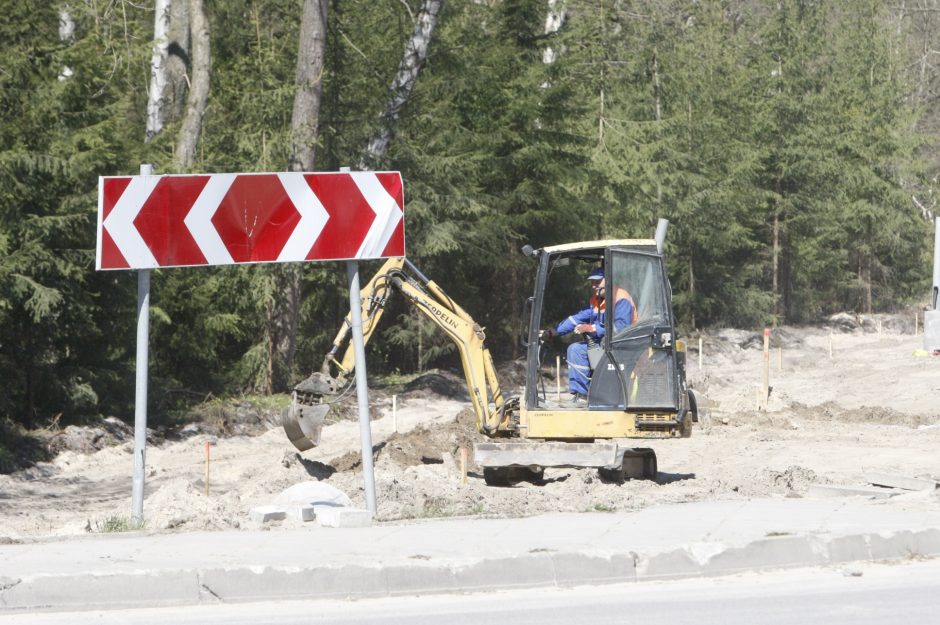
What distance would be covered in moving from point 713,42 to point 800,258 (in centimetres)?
897

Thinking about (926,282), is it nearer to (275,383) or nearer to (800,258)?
(800,258)

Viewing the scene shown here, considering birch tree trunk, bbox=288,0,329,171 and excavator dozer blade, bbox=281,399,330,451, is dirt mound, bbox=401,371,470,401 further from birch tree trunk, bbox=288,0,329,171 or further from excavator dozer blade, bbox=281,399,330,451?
excavator dozer blade, bbox=281,399,330,451

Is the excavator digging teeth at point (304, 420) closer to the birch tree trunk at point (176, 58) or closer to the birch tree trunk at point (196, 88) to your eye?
the birch tree trunk at point (196, 88)

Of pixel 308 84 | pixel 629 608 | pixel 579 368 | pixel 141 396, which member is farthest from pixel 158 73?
pixel 629 608

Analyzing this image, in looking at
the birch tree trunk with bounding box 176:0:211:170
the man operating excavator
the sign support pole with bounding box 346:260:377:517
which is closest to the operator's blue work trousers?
the man operating excavator

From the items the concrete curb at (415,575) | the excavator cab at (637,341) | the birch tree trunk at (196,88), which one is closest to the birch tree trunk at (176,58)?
the birch tree trunk at (196,88)

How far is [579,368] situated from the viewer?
47.3 feet

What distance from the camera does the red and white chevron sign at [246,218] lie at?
9219 millimetres

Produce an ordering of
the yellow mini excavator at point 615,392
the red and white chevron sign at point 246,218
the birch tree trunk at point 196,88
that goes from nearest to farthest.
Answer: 1. the red and white chevron sign at point 246,218
2. the yellow mini excavator at point 615,392
3. the birch tree trunk at point 196,88

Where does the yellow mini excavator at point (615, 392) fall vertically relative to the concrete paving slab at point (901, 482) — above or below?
above

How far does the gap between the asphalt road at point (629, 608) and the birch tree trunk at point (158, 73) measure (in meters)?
18.9

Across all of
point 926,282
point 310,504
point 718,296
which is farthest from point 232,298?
point 926,282

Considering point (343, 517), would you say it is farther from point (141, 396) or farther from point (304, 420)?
point (304, 420)

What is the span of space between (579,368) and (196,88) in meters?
13.7
